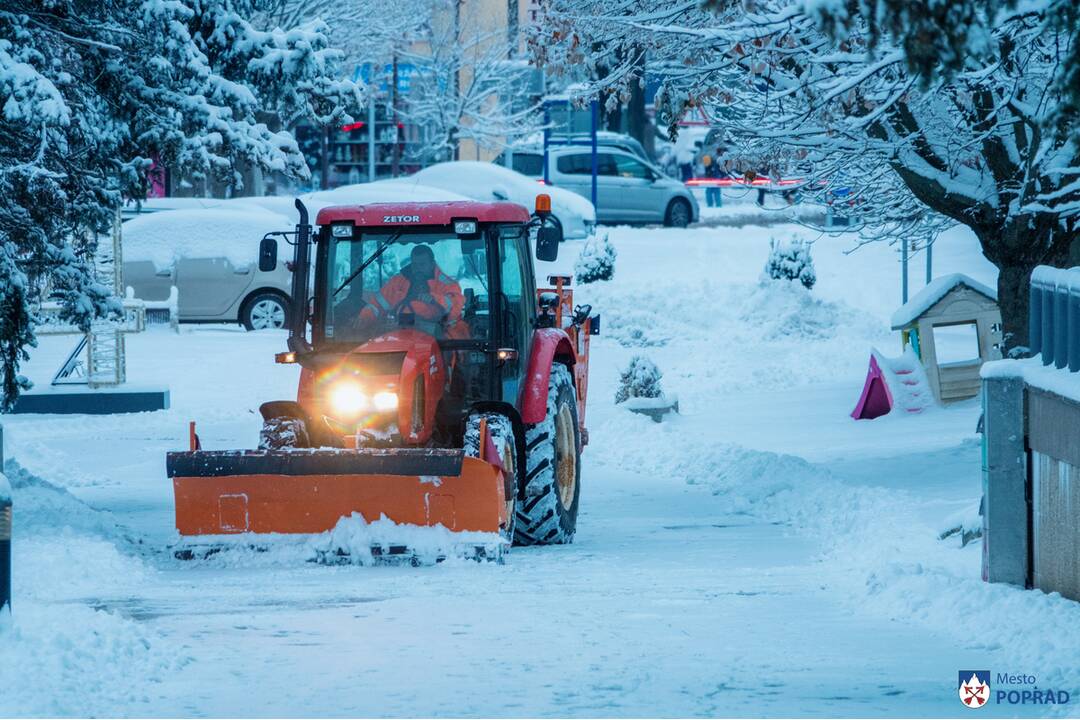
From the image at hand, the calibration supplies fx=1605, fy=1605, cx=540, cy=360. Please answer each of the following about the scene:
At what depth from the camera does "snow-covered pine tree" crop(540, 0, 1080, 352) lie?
9461 mm

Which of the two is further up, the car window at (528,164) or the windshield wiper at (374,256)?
the car window at (528,164)

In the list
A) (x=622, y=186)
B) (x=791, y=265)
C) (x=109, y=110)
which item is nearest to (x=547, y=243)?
(x=109, y=110)

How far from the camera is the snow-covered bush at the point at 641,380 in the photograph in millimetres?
18156

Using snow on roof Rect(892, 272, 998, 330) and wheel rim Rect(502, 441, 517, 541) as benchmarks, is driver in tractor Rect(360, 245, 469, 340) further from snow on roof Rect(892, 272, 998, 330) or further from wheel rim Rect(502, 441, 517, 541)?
snow on roof Rect(892, 272, 998, 330)

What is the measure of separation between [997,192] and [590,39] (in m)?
3.29

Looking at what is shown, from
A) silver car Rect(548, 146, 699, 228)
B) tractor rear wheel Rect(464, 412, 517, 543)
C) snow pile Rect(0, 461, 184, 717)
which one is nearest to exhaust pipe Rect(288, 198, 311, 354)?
tractor rear wheel Rect(464, 412, 517, 543)

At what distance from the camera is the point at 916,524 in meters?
10.4

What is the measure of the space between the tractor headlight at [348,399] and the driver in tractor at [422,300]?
0.72 metres

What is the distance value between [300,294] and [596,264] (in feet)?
57.7

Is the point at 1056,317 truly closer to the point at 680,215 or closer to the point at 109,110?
the point at 109,110

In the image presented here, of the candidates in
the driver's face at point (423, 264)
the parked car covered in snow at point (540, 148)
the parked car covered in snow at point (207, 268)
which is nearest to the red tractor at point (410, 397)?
the driver's face at point (423, 264)

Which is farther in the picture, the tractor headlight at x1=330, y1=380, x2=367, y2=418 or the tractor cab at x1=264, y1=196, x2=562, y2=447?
the tractor cab at x1=264, y1=196, x2=562, y2=447

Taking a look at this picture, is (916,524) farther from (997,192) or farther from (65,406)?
(65,406)

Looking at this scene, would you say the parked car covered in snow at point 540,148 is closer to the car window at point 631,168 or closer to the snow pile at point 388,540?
the car window at point 631,168
